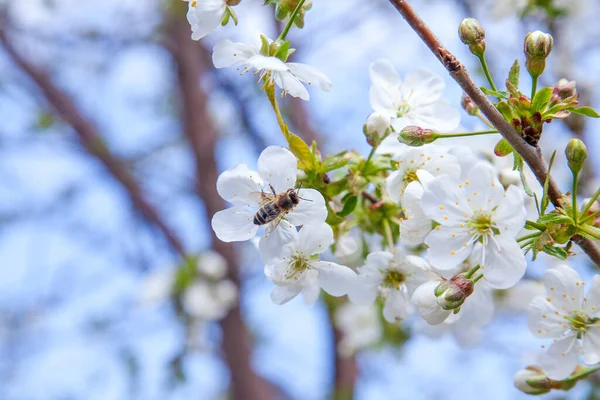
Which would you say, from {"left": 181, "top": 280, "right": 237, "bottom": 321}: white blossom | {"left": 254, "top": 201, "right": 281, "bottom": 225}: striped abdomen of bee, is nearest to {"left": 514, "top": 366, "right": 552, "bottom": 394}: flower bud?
{"left": 254, "top": 201, "right": 281, "bottom": 225}: striped abdomen of bee

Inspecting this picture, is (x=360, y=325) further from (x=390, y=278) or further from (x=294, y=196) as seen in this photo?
(x=294, y=196)

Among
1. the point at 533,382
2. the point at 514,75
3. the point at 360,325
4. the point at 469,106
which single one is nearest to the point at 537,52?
the point at 514,75

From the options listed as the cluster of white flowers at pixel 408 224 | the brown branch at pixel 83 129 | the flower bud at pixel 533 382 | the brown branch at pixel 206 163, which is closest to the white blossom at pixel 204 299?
the brown branch at pixel 206 163

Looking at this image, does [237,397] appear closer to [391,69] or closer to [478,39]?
[391,69]

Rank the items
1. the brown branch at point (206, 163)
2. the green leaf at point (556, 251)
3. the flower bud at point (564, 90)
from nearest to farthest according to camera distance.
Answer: the green leaf at point (556, 251) → the flower bud at point (564, 90) → the brown branch at point (206, 163)

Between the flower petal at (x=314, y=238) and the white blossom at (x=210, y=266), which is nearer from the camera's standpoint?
the flower petal at (x=314, y=238)

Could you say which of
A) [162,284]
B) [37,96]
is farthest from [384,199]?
[37,96]

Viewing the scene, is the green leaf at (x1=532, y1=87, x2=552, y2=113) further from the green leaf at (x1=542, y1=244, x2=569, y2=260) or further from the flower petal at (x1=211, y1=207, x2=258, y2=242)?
the flower petal at (x1=211, y1=207, x2=258, y2=242)

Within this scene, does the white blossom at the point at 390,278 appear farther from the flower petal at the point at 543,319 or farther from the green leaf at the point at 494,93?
the green leaf at the point at 494,93
